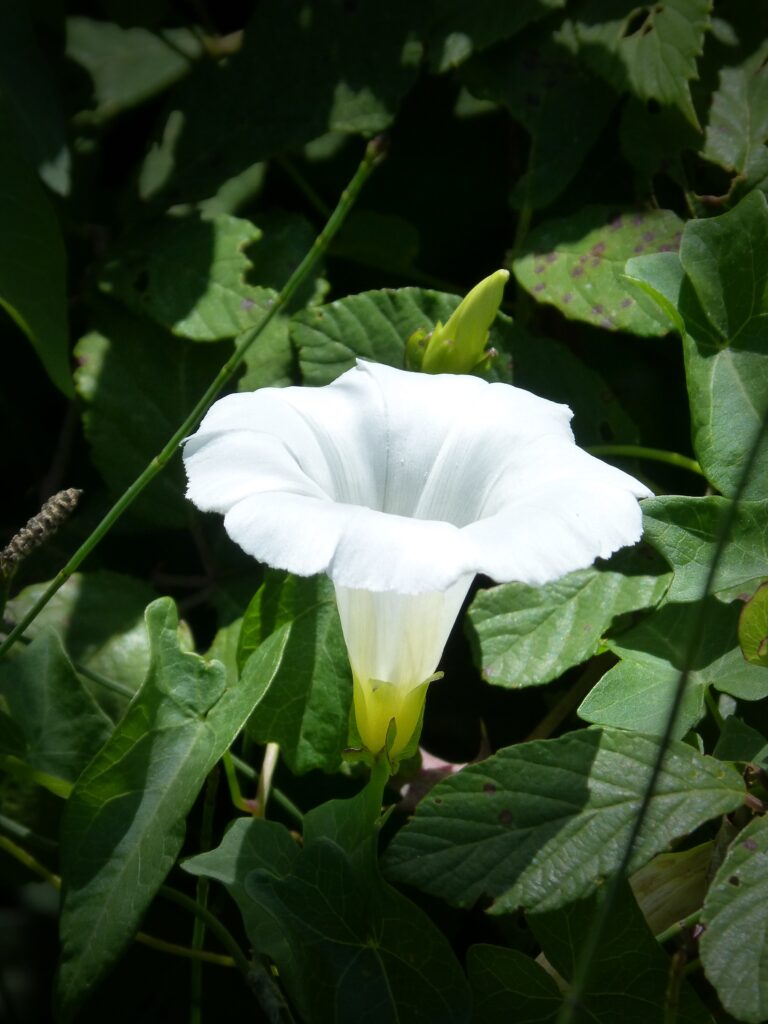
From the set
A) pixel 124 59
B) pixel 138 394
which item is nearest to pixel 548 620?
pixel 138 394

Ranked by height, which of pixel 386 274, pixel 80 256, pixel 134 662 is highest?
pixel 80 256

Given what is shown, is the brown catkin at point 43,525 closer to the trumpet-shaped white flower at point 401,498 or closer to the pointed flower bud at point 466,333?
the trumpet-shaped white flower at point 401,498

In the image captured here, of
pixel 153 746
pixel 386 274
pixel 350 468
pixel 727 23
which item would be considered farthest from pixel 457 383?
pixel 727 23

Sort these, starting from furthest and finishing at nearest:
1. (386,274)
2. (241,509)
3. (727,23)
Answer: (386,274)
(727,23)
(241,509)

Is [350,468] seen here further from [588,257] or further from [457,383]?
[588,257]

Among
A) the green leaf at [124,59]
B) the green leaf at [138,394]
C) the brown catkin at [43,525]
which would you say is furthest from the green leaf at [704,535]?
the green leaf at [124,59]

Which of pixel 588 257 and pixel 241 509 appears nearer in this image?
pixel 241 509

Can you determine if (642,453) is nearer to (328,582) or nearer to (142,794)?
(328,582)
